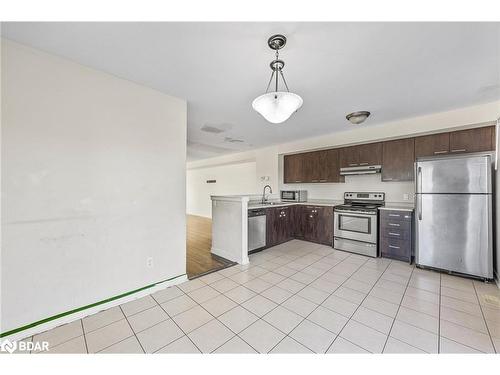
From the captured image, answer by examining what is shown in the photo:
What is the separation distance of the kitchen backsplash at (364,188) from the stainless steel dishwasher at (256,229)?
74.2 inches

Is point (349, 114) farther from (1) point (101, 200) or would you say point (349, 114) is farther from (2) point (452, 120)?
(1) point (101, 200)

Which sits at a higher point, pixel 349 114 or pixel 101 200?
pixel 349 114

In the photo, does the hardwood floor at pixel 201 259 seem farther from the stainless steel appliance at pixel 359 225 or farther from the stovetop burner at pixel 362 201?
the stovetop burner at pixel 362 201

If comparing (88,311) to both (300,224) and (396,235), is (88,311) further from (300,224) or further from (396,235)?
(396,235)

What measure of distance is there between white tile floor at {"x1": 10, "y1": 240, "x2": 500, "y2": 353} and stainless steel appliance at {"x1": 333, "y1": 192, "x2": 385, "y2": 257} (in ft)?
2.56

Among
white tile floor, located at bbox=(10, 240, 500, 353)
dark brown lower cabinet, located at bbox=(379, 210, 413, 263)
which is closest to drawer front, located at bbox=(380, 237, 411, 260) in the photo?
dark brown lower cabinet, located at bbox=(379, 210, 413, 263)

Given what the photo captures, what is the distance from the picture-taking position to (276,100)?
1575mm

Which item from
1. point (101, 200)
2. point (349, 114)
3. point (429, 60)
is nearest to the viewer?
point (429, 60)

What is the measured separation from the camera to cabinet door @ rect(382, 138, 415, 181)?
11.5 feet

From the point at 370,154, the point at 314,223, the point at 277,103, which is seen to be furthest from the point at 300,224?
the point at 277,103

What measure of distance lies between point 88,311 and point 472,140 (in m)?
5.37

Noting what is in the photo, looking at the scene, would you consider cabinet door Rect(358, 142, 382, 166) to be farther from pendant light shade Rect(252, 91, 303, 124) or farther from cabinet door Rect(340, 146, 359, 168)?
pendant light shade Rect(252, 91, 303, 124)
